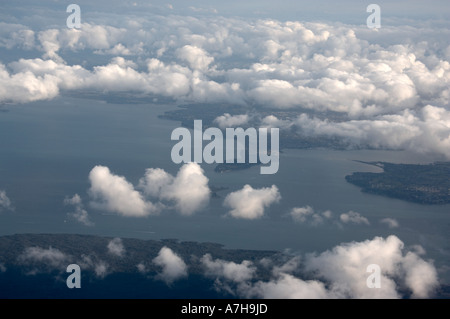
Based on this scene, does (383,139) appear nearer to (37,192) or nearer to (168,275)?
(37,192)

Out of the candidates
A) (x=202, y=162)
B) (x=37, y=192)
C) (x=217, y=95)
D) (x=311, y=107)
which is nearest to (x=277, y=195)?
(x=202, y=162)

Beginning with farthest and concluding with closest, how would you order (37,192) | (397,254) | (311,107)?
1. (311,107)
2. (37,192)
3. (397,254)

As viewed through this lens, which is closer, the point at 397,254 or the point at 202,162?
the point at 397,254

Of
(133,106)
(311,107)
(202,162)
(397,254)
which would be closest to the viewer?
(397,254)

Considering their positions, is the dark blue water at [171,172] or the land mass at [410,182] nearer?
the dark blue water at [171,172]

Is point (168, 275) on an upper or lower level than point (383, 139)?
lower

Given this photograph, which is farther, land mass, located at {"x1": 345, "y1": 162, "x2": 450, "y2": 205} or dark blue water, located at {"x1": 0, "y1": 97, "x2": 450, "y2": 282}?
land mass, located at {"x1": 345, "y1": 162, "x2": 450, "y2": 205}

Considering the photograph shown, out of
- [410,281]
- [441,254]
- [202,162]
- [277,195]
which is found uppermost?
[202,162]
